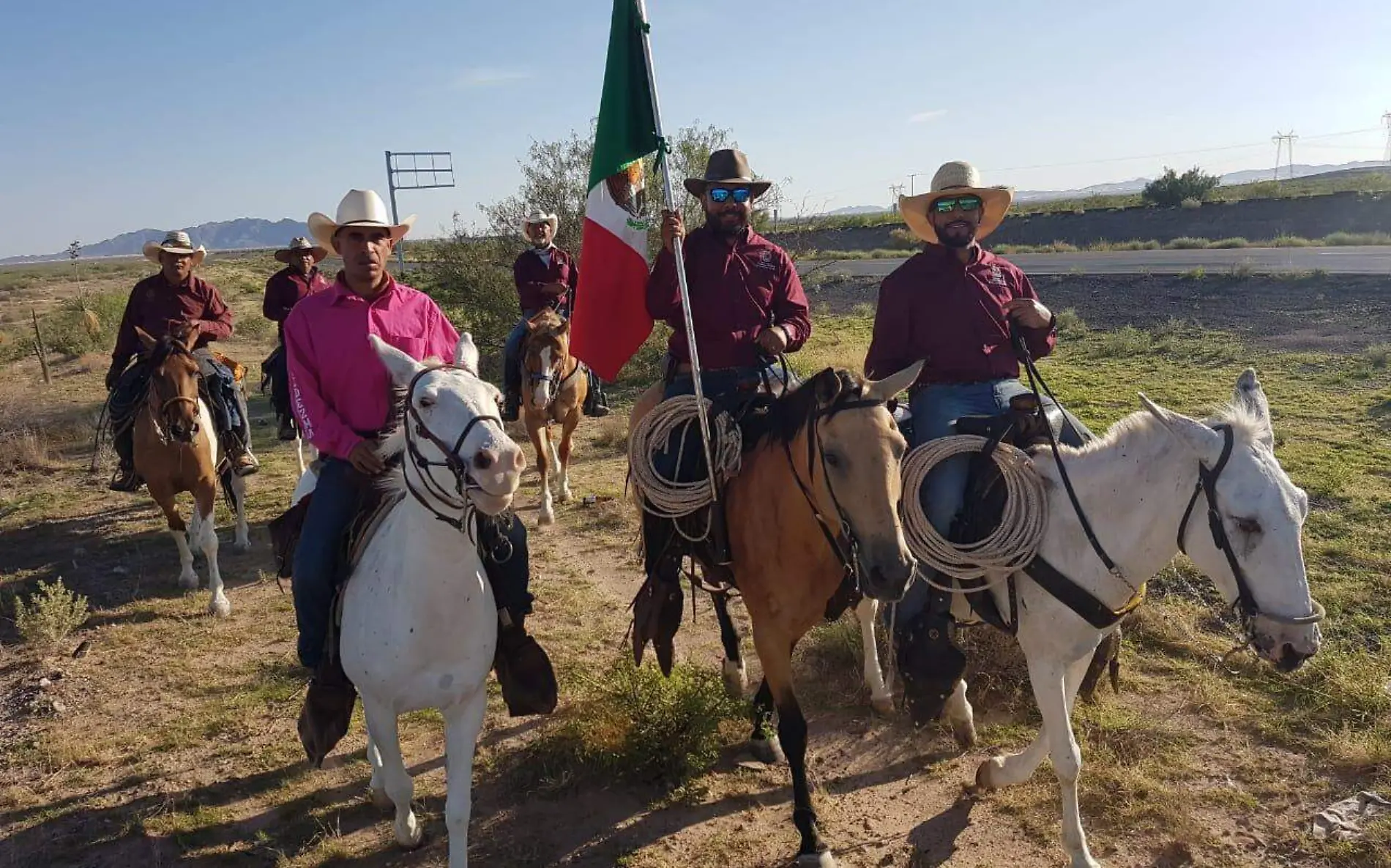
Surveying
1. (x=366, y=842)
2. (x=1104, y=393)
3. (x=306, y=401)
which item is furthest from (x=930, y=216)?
(x=1104, y=393)

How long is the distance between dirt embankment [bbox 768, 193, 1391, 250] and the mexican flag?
30190mm

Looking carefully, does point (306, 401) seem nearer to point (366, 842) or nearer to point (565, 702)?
point (366, 842)

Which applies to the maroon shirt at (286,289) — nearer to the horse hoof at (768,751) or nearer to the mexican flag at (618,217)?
the mexican flag at (618,217)

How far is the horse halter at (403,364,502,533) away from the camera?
8.96ft

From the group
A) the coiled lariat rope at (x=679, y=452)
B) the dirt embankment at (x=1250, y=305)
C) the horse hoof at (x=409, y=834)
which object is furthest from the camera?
the dirt embankment at (x=1250, y=305)

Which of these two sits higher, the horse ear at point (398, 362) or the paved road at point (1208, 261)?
the paved road at point (1208, 261)

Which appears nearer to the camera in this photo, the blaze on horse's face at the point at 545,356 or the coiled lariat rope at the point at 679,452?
the coiled lariat rope at the point at 679,452

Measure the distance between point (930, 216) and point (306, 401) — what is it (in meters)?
3.30

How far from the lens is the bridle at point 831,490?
3.23 meters

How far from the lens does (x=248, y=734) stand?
4914mm

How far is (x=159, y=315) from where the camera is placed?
7508 mm

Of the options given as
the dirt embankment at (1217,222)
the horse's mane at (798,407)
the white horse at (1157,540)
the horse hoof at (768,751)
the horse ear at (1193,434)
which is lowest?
the horse hoof at (768,751)

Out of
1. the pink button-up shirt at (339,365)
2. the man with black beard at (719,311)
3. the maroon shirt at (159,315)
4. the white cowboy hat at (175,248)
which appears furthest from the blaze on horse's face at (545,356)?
the pink button-up shirt at (339,365)

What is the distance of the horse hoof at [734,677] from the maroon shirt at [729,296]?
6.34ft
